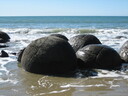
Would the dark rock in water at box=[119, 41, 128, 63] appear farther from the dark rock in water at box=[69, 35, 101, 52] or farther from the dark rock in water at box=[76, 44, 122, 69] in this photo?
the dark rock in water at box=[69, 35, 101, 52]

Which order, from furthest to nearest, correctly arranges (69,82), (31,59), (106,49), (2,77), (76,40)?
(76,40) < (106,49) < (31,59) < (2,77) < (69,82)

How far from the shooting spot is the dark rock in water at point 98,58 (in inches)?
386

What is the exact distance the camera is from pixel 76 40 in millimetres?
12008

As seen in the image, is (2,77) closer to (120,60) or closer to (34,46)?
(34,46)

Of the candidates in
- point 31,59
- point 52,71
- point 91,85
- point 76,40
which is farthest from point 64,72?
point 76,40

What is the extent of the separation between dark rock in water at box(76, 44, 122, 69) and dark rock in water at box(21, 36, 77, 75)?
0.67 meters

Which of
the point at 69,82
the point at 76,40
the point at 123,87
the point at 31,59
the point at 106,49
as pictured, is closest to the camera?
the point at 123,87

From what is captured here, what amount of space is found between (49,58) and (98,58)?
190 cm

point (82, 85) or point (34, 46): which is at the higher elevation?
point (34, 46)

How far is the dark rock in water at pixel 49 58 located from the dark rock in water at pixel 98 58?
668 mm

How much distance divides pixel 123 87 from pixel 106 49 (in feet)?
9.72

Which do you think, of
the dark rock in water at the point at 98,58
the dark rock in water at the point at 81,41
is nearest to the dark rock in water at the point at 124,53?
the dark rock in water at the point at 98,58

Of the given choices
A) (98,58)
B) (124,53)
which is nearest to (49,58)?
(98,58)

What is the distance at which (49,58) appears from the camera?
8898 mm
